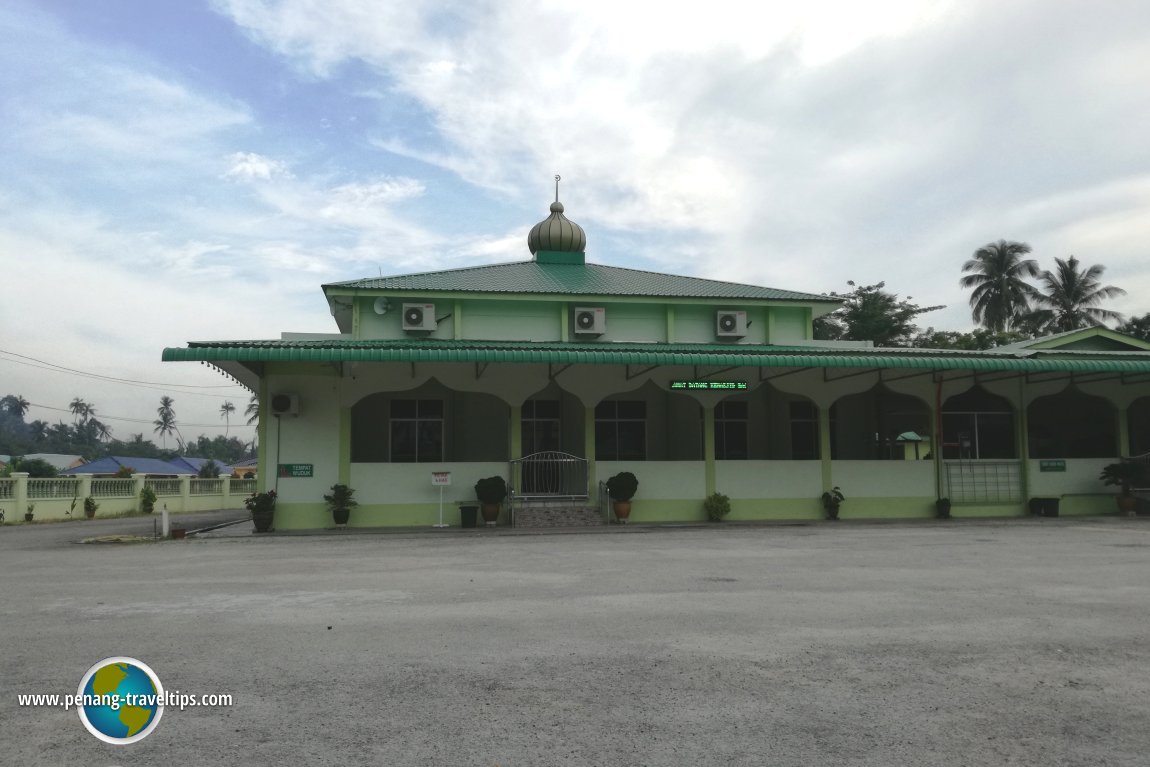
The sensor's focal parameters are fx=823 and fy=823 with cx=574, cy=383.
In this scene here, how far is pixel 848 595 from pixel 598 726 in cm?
524

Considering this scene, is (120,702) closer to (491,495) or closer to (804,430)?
(491,495)

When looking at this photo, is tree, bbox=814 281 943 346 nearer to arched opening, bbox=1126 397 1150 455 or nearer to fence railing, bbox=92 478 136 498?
arched opening, bbox=1126 397 1150 455

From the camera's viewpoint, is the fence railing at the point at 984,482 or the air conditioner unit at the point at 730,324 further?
the air conditioner unit at the point at 730,324

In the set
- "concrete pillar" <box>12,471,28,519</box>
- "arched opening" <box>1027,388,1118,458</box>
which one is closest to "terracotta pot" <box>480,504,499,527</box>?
"arched opening" <box>1027,388,1118,458</box>

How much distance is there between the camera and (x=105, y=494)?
3020 cm

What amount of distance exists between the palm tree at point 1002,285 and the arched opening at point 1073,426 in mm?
33443

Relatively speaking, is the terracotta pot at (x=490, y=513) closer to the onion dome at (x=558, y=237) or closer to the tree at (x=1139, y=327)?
the onion dome at (x=558, y=237)

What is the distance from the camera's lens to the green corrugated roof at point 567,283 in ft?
78.4

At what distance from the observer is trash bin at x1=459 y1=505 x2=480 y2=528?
63.9 feet

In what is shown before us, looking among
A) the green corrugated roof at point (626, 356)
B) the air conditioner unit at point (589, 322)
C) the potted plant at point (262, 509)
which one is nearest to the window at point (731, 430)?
the green corrugated roof at point (626, 356)

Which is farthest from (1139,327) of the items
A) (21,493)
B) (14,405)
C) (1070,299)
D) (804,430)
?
(14,405)

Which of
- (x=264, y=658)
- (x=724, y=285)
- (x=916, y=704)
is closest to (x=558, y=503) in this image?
(x=724, y=285)

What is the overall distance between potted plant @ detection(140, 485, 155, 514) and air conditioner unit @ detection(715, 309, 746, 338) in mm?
23009

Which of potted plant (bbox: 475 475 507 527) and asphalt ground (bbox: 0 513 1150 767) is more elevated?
potted plant (bbox: 475 475 507 527)
